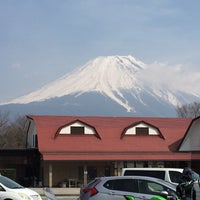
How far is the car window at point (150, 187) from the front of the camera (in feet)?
54.2

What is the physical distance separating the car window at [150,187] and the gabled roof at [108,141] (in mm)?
31097

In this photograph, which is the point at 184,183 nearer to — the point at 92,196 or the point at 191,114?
the point at 92,196

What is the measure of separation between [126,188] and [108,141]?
3464 centimetres

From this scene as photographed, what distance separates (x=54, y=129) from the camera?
51.5m

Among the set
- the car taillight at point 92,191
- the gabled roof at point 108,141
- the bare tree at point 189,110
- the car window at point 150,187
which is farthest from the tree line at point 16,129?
the car window at point 150,187

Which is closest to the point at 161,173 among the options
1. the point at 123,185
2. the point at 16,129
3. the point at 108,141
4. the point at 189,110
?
the point at 123,185

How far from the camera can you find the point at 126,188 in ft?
55.1

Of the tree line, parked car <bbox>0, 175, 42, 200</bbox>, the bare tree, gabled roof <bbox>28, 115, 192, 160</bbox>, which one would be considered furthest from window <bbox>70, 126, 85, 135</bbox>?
the bare tree

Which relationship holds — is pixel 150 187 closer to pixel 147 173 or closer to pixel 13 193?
pixel 13 193

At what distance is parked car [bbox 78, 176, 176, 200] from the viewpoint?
16.5 metres

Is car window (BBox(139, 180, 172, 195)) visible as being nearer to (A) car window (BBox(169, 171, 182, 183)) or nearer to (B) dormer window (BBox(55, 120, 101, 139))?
(A) car window (BBox(169, 171, 182, 183))

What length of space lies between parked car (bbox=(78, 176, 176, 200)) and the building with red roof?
99.0ft

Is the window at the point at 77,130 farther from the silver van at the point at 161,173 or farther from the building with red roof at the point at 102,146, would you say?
the silver van at the point at 161,173

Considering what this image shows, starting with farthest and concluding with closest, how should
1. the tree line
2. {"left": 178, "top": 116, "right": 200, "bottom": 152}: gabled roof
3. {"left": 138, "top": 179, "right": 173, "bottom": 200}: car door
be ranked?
the tree line → {"left": 178, "top": 116, "right": 200, "bottom": 152}: gabled roof → {"left": 138, "top": 179, "right": 173, "bottom": 200}: car door
